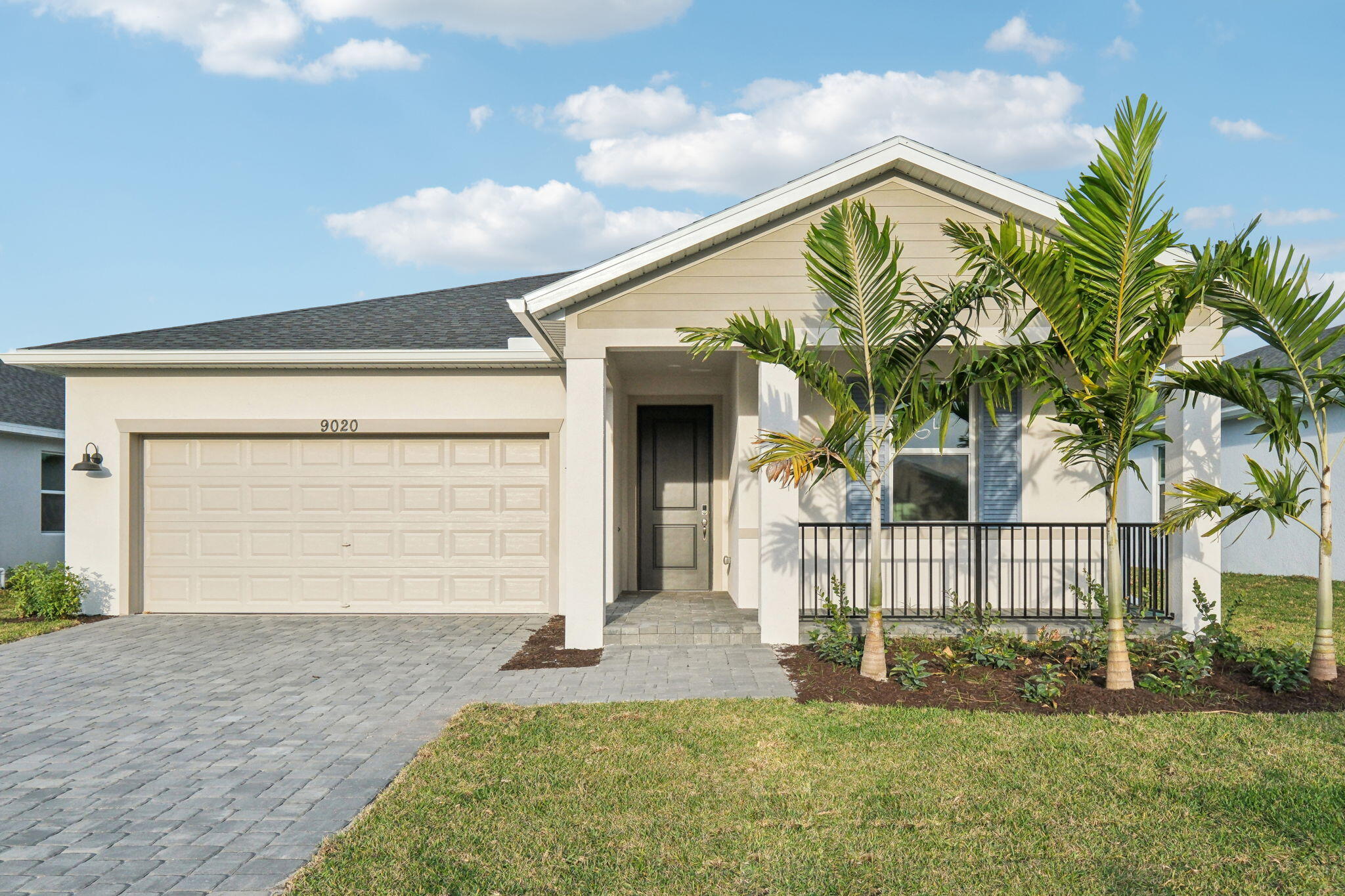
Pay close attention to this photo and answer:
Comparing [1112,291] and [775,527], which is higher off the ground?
[1112,291]

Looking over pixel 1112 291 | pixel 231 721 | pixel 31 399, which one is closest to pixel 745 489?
pixel 1112 291

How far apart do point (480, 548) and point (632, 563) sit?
199 cm

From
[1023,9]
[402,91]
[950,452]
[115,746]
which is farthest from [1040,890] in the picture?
[402,91]

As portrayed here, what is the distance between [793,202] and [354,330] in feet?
21.5

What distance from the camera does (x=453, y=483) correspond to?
35.6 ft

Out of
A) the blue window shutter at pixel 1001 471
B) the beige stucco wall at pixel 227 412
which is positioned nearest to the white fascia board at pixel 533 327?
the beige stucco wall at pixel 227 412

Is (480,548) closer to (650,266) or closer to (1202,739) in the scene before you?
(650,266)

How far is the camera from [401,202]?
22.3 m

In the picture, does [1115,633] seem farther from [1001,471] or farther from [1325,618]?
[1001,471]

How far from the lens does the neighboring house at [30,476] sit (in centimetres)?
1422

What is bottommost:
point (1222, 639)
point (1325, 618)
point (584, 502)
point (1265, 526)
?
point (1222, 639)

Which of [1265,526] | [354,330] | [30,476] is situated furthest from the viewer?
[1265,526]

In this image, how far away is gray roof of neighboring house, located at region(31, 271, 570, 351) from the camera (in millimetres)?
10766

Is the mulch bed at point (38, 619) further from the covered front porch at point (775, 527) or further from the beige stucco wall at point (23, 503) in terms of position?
the covered front porch at point (775, 527)
